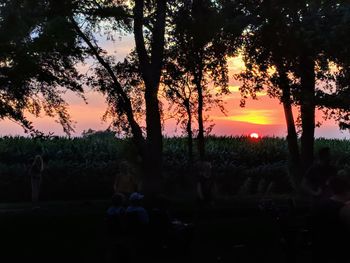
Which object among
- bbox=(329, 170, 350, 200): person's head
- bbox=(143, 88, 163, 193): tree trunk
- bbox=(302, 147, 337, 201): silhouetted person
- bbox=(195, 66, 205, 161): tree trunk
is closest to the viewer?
bbox=(329, 170, 350, 200): person's head

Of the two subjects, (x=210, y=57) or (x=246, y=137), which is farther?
(x=246, y=137)

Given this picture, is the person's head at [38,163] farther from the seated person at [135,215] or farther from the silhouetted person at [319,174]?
the silhouetted person at [319,174]

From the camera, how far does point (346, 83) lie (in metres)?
23.7

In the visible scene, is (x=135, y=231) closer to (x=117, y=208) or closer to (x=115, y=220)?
(x=115, y=220)

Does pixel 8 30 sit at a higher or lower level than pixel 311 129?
higher

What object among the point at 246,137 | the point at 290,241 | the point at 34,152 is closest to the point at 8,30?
the point at 290,241

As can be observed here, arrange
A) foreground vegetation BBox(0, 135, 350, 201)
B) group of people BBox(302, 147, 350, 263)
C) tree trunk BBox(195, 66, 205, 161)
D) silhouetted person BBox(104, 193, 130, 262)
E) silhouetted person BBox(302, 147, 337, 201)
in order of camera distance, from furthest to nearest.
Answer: foreground vegetation BBox(0, 135, 350, 201), tree trunk BBox(195, 66, 205, 161), silhouetted person BBox(104, 193, 130, 262), silhouetted person BBox(302, 147, 337, 201), group of people BBox(302, 147, 350, 263)

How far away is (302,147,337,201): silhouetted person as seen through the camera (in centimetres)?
933

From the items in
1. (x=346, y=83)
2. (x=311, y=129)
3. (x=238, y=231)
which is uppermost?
(x=346, y=83)

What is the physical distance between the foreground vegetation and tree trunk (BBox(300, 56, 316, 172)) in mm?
6554

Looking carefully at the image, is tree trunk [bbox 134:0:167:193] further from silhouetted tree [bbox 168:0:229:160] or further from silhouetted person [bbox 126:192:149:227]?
silhouetted person [bbox 126:192:149:227]

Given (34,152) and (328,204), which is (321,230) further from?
(34,152)

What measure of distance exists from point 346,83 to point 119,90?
8.33 metres

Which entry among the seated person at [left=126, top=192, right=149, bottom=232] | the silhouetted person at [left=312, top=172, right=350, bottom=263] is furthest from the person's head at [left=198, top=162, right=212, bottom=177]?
the silhouetted person at [left=312, top=172, right=350, bottom=263]
